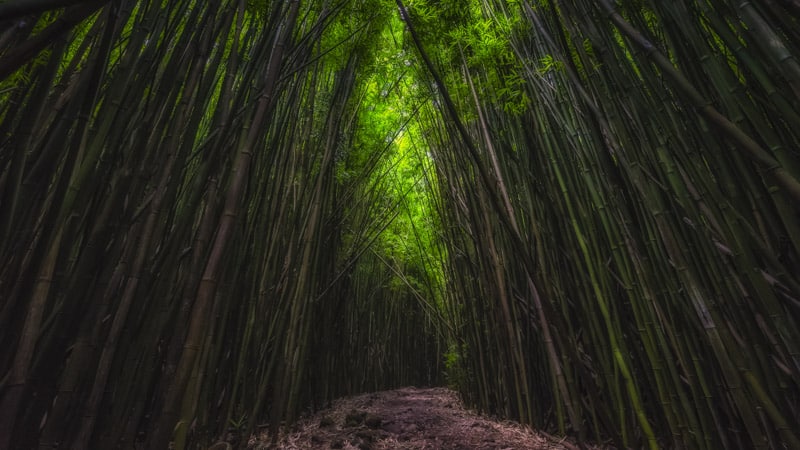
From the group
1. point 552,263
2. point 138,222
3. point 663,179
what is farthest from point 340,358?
point 663,179

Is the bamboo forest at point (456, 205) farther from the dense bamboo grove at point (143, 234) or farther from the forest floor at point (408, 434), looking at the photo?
the forest floor at point (408, 434)

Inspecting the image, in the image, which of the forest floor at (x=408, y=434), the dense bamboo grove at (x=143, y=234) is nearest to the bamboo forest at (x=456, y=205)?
the dense bamboo grove at (x=143, y=234)

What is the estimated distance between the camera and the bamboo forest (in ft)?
2.68

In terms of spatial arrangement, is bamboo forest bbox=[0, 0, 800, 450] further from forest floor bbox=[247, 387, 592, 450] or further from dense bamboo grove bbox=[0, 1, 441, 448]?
forest floor bbox=[247, 387, 592, 450]

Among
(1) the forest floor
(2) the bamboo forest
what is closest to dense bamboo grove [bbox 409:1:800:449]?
(2) the bamboo forest

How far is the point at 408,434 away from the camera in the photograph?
2240 mm

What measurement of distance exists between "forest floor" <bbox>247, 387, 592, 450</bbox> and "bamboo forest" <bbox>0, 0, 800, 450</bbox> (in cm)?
15

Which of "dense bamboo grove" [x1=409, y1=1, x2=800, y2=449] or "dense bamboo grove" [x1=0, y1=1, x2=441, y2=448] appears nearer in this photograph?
"dense bamboo grove" [x1=0, y1=1, x2=441, y2=448]

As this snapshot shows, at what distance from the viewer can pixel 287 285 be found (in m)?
1.93

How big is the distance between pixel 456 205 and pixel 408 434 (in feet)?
4.74

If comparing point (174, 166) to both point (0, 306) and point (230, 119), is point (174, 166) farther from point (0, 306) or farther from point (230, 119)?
point (0, 306)

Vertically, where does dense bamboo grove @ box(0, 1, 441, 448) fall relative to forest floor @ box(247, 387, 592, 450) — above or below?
above

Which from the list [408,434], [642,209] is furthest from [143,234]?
[408,434]

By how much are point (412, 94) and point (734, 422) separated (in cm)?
265
